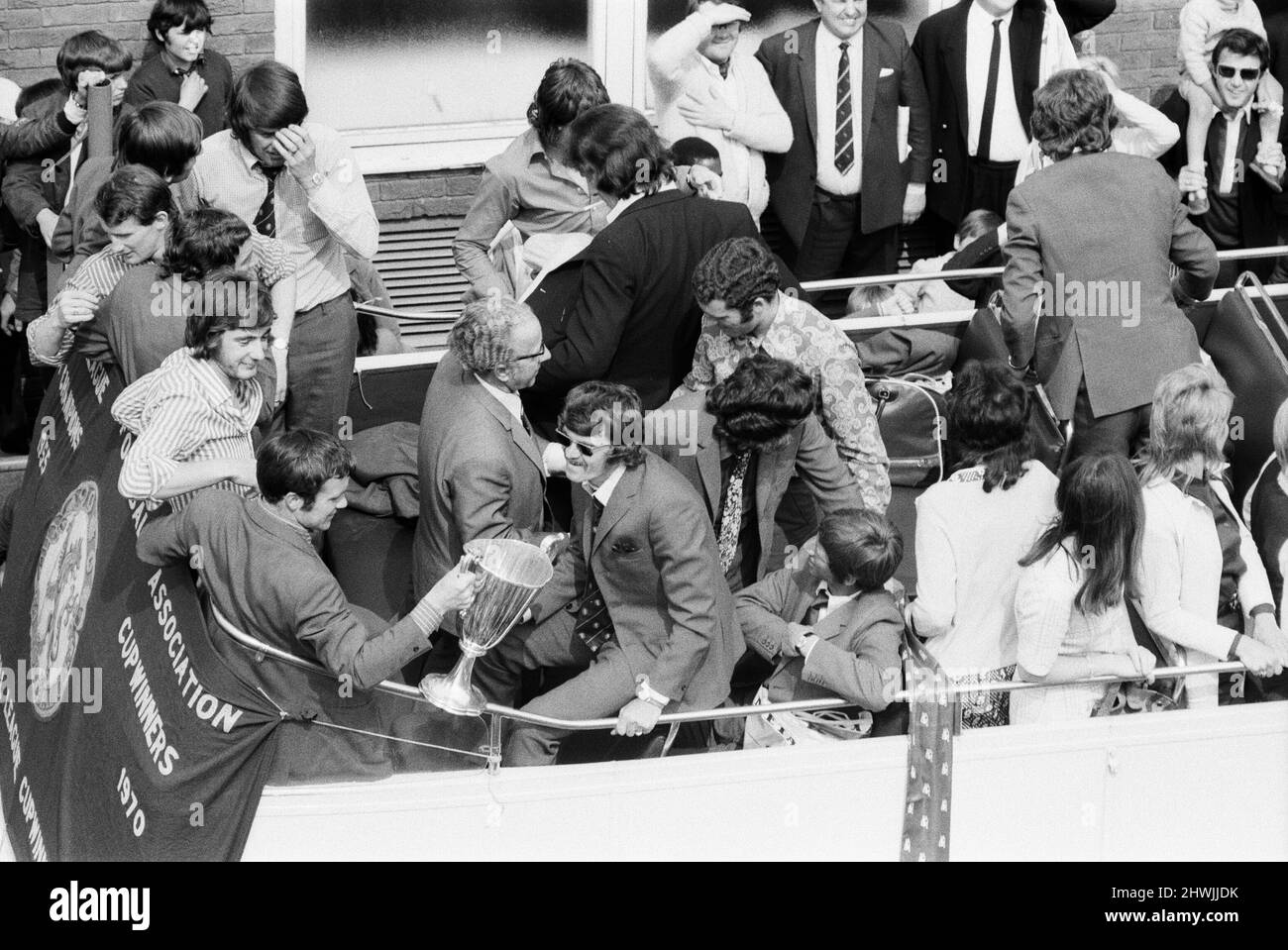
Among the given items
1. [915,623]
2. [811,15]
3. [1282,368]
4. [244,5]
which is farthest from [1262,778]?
[244,5]

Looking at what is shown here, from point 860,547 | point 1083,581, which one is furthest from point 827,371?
point 1083,581

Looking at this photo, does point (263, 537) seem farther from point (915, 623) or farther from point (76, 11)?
point (76, 11)

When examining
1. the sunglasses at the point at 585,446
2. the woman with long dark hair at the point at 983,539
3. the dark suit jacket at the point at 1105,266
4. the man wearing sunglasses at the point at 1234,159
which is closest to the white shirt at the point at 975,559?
the woman with long dark hair at the point at 983,539

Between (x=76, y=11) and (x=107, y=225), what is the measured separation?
379 centimetres

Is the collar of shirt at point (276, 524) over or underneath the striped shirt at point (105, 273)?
underneath

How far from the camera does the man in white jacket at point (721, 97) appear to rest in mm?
8406

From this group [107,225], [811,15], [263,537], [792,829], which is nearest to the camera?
[263,537]

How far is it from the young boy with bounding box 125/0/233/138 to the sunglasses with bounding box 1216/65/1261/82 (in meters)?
4.86

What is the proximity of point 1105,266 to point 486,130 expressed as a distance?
14.6 feet

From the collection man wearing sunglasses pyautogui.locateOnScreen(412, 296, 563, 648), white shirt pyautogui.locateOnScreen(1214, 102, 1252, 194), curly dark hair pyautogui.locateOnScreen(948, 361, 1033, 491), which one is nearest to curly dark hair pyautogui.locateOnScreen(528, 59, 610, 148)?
man wearing sunglasses pyautogui.locateOnScreen(412, 296, 563, 648)

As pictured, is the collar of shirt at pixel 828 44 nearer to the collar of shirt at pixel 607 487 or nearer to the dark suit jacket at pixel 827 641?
the dark suit jacket at pixel 827 641

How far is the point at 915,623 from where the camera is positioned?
6281mm

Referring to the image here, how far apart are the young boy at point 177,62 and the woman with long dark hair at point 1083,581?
488 centimetres

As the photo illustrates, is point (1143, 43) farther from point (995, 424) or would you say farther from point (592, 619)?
point (592, 619)
